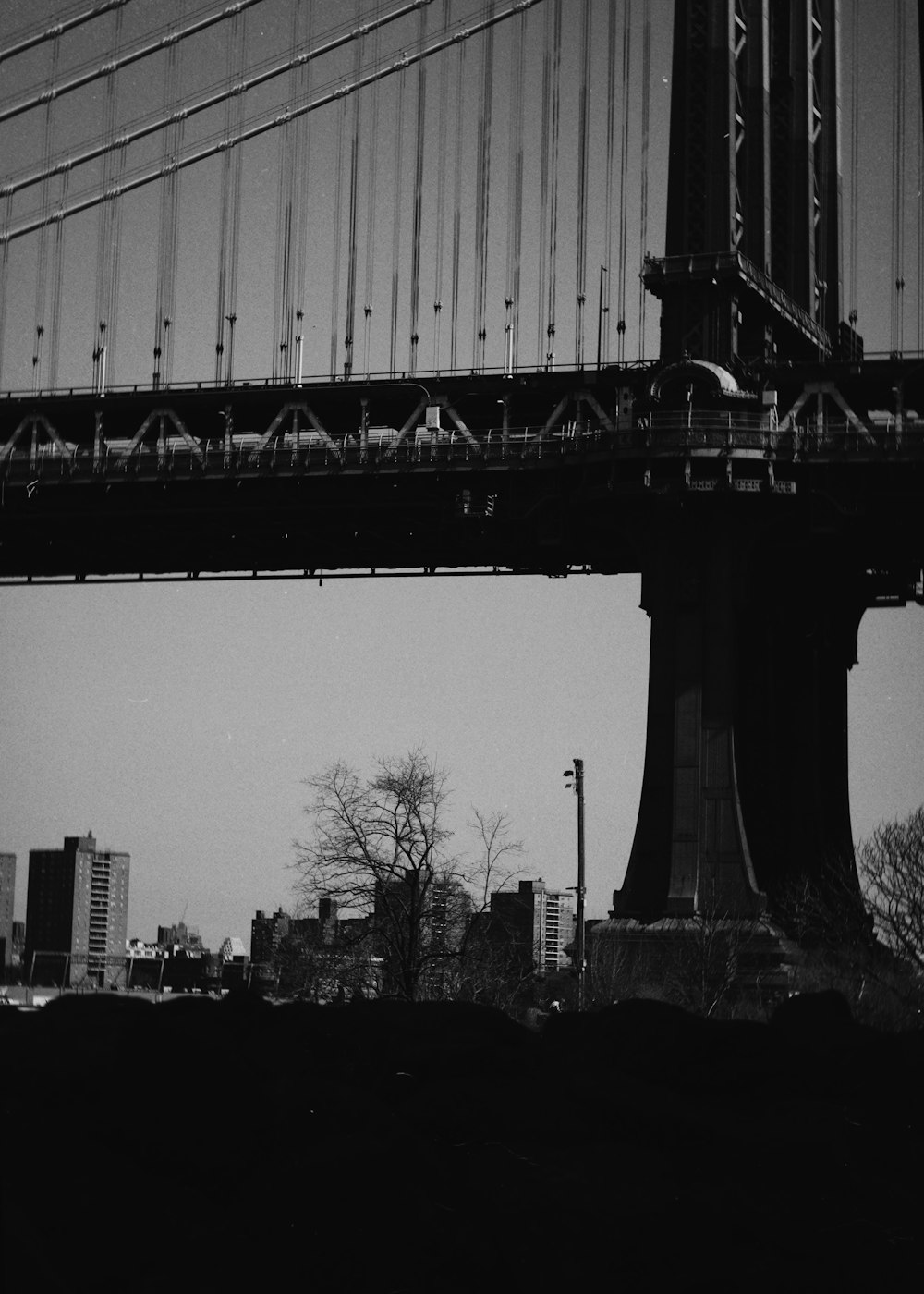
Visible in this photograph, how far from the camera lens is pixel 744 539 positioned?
67250 mm

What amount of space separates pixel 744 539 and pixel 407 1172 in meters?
55.7

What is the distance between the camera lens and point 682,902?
62.2m

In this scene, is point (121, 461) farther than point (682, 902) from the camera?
Yes

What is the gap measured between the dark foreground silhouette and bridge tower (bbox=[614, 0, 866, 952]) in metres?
46.6

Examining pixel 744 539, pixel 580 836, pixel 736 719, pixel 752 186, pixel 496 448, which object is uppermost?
pixel 752 186

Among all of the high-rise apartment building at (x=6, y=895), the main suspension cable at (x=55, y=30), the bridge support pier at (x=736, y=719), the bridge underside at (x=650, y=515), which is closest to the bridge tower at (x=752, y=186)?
the bridge underside at (x=650, y=515)

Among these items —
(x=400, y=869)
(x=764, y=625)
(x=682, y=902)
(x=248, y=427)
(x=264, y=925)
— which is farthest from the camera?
(x=264, y=925)

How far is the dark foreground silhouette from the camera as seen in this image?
11.1 meters

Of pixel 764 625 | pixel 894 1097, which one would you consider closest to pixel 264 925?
pixel 764 625

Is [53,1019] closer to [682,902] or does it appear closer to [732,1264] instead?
[732,1264]

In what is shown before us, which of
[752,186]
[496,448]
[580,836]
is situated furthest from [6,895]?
[580,836]

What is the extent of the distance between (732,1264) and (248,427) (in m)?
69.1

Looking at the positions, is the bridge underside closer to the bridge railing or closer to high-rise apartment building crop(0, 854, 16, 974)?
the bridge railing

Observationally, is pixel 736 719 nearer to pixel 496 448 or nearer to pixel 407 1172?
pixel 496 448
